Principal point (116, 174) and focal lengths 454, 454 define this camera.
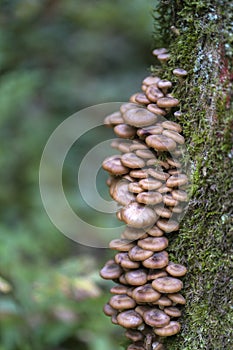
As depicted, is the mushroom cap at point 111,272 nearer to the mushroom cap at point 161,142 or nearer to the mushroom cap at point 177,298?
the mushroom cap at point 177,298

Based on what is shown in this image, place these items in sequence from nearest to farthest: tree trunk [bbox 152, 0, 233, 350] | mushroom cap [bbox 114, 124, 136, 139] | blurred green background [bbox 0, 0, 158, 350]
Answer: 1. tree trunk [bbox 152, 0, 233, 350]
2. mushroom cap [bbox 114, 124, 136, 139]
3. blurred green background [bbox 0, 0, 158, 350]

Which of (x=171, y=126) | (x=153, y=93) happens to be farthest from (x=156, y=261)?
(x=153, y=93)

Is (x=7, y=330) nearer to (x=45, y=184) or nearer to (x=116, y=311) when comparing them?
(x=116, y=311)

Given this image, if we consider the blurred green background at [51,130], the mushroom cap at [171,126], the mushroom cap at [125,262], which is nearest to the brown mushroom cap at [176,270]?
the mushroom cap at [125,262]

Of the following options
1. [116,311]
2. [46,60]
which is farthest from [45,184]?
[116,311]

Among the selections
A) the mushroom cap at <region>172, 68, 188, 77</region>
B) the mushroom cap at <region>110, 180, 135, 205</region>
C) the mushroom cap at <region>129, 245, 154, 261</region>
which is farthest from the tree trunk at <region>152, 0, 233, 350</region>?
the mushroom cap at <region>110, 180, 135, 205</region>

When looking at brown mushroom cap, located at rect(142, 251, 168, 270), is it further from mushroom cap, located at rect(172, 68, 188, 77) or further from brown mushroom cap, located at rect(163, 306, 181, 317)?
mushroom cap, located at rect(172, 68, 188, 77)
